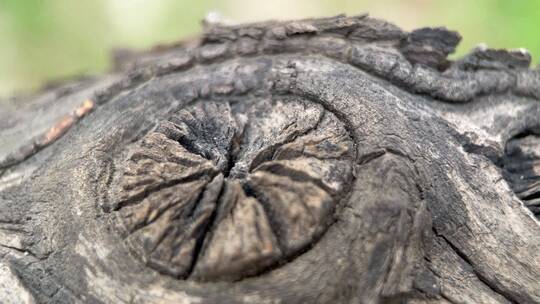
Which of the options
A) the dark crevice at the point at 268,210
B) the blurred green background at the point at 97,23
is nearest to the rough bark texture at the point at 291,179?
the dark crevice at the point at 268,210

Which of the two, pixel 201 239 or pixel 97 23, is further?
pixel 97 23

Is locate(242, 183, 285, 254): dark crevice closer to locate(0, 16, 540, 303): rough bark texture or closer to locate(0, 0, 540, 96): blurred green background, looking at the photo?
locate(0, 16, 540, 303): rough bark texture

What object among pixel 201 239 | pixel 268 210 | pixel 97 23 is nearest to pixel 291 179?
pixel 268 210

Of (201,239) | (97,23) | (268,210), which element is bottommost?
(201,239)

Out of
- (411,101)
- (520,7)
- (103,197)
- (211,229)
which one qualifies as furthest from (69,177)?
(520,7)

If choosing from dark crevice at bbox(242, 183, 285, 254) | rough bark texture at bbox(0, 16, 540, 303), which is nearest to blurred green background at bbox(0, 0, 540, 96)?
rough bark texture at bbox(0, 16, 540, 303)

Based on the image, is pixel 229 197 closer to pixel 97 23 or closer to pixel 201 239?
pixel 201 239

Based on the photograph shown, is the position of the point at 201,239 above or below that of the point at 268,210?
below
